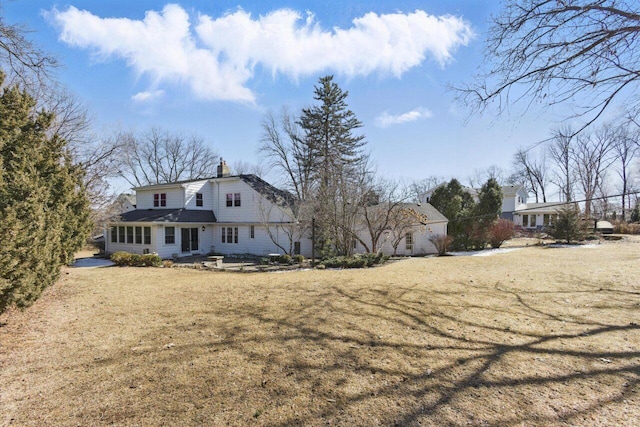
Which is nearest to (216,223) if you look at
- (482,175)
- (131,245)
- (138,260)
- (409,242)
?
(131,245)

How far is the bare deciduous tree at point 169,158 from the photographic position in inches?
1606

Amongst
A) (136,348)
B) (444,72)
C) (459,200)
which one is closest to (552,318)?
(444,72)

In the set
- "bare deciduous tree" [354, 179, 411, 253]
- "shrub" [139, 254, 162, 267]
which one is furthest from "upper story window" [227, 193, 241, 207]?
"bare deciduous tree" [354, 179, 411, 253]

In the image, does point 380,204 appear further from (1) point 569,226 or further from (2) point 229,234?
(1) point 569,226

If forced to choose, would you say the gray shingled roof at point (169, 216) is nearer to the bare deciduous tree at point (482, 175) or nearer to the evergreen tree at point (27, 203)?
the evergreen tree at point (27, 203)

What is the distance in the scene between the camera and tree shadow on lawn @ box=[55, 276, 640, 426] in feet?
10.2

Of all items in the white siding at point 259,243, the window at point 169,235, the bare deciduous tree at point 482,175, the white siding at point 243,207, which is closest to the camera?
the window at point 169,235

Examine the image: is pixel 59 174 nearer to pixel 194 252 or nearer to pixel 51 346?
pixel 51 346

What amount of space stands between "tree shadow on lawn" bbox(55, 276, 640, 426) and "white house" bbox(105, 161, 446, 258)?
13179 millimetres

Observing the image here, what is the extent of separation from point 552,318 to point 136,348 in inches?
287

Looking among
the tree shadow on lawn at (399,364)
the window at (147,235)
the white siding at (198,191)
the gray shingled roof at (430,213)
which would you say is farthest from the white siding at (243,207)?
the tree shadow on lawn at (399,364)

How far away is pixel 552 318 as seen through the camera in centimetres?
585

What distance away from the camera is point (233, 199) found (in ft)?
73.7

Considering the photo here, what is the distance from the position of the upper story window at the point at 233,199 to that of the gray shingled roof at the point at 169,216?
1733 mm
